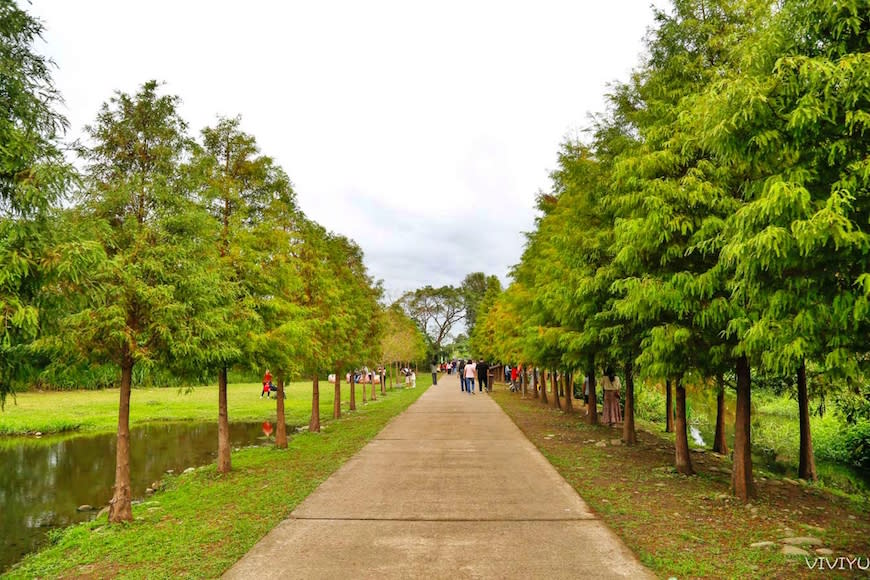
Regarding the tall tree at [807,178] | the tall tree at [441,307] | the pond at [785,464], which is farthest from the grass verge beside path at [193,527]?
the tall tree at [441,307]

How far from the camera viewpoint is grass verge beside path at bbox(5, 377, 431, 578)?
5.95 meters

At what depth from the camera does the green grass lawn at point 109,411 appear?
2256 cm

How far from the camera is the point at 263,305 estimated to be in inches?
452

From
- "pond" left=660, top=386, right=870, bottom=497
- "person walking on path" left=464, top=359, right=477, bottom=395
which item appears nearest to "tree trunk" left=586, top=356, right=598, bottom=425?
"pond" left=660, top=386, right=870, bottom=497

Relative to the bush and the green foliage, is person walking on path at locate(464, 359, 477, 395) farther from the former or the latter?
the green foliage

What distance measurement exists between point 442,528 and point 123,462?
17.0ft

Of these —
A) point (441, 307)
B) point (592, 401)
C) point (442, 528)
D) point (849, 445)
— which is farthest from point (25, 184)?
point (441, 307)

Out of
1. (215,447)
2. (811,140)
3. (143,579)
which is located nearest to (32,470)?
(215,447)

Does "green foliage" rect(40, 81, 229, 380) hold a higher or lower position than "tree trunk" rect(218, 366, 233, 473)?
higher

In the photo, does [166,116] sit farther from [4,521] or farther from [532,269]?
[532,269]

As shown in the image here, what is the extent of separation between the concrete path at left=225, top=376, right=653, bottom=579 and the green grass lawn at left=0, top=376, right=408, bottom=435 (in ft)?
43.6

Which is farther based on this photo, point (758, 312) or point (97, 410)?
point (97, 410)

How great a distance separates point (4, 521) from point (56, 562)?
4.89 m

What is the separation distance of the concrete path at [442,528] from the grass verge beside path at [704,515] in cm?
43
